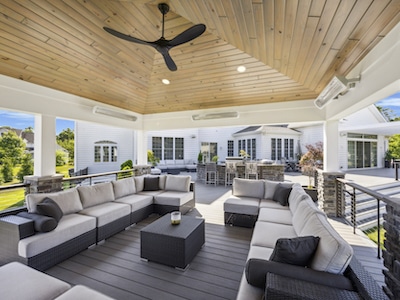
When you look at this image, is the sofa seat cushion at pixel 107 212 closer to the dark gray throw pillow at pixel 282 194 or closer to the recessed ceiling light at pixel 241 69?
the dark gray throw pillow at pixel 282 194

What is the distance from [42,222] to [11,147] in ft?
19.8

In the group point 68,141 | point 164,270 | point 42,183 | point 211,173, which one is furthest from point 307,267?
point 68,141

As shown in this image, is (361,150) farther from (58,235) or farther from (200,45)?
(58,235)

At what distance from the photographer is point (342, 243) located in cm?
166

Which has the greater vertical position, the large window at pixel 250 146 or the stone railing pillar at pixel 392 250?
the large window at pixel 250 146

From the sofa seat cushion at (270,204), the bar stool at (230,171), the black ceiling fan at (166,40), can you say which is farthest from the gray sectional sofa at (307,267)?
the bar stool at (230,171)

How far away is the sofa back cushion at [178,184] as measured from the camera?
5.38 meters

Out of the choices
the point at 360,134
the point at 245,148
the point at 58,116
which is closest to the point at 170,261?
the point at 58,116

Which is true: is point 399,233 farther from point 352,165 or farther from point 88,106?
point 352,165

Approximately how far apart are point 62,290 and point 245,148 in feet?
43.0

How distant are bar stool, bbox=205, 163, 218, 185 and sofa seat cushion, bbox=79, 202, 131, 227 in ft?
17.8

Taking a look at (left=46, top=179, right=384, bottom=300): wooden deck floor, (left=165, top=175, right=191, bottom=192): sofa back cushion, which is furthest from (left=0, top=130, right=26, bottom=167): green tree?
(left=46, top=179, right=384, bottom=300): wooden deck floor

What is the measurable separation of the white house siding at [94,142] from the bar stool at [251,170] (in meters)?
6.76

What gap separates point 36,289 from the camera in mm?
1588
